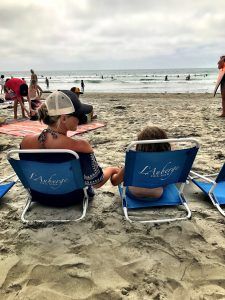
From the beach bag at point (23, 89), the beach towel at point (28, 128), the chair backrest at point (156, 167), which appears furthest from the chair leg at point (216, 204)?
the beach bag at point (23, 89)

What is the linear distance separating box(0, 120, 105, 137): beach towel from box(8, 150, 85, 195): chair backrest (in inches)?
170

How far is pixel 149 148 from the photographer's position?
3.23 meters

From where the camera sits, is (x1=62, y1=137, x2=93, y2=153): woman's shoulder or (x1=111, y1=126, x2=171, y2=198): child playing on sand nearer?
(x1=62, y1=137, x2=93, y2=153): woman's shoulder

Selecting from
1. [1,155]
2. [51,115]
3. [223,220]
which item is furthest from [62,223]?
[1,155]

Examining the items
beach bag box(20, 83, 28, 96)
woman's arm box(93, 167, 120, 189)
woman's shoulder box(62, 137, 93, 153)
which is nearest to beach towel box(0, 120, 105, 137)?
beach bag box(20, 83, 28, 96)

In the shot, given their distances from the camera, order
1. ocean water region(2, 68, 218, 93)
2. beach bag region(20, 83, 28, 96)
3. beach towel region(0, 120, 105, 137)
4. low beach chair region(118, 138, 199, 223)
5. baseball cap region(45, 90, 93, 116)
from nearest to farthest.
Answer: baseball cap region(45, 90, 93, 116), low beach chair region(118, 138, 199, 223), beach towel region(0, 120, 105, 137), beach bag region(20, 83, 28, 96), ocean water region(2, 68, 218, 93)

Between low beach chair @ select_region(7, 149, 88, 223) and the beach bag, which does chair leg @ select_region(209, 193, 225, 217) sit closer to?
low beach chair @ select_region(7, 149, 88, 223)

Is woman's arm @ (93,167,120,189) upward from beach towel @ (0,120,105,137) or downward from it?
upward

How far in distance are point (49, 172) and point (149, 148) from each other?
3.40 ft

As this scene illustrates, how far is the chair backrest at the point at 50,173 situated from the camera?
9.57 feet

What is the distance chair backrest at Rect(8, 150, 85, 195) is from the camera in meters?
2.92

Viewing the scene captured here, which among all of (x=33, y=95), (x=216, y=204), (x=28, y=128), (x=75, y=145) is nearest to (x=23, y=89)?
(x=33, y=95)

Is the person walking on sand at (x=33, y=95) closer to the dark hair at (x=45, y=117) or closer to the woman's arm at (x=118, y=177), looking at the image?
the woman's arm at (x=118, y=177)

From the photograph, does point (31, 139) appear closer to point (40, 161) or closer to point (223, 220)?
point (40, 161)
